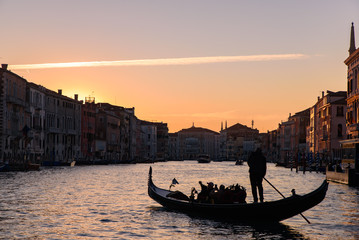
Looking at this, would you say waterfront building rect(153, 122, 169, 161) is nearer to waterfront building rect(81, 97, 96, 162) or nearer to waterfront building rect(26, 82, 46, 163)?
waterfront building rect(81, 97, 96, 162)

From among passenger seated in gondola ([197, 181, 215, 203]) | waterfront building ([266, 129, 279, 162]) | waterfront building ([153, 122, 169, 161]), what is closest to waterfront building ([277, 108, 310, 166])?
waterfront building ([266, 129, 279, 162])

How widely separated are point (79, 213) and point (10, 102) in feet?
152

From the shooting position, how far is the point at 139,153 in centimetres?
16275

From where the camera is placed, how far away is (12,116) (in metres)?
65.9

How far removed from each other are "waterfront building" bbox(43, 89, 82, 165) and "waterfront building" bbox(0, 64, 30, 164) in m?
12.1

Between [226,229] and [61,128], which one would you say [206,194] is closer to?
[226,229]

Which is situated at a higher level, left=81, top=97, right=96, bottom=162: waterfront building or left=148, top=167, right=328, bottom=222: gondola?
left=81, top=97, right=96, bottom=162: waterfront building

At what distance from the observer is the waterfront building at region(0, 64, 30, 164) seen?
61.8 m

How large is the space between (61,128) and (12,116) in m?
25.1

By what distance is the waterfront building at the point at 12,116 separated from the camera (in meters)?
61.8

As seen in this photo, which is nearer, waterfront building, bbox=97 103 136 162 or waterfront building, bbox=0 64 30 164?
waterfront building, bbox=0 64 30 164

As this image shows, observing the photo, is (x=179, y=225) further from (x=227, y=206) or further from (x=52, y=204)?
(x=52, y=204)

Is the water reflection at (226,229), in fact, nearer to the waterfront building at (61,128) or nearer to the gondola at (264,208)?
the gondola at (264,208)

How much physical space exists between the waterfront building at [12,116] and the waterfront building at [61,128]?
12.1 m
